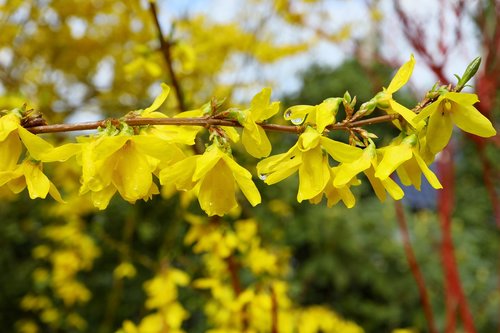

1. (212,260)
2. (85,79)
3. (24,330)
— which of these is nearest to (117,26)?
(85,79)

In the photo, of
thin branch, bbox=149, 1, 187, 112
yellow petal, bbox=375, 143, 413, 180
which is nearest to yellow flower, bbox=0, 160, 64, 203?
yellow petal, bbox=375, 143, 413, 180

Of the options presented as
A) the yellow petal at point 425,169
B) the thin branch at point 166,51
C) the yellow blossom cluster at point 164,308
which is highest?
the yellow petal at point 425,169

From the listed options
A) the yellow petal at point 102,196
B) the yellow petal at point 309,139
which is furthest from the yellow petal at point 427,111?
the yellow petal at point 102,196

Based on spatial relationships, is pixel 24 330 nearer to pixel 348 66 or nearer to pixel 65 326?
pixel 65 326

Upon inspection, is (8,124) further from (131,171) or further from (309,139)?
(309,139)

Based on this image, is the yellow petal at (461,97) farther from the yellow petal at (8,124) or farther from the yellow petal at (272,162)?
the yellow petal at (8,124)

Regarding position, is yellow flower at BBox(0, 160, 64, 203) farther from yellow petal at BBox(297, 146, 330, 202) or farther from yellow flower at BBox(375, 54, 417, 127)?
yellow flower at BBox(375, 54, 417, 127)

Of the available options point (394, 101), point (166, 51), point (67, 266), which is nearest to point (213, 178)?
point (394, 101)

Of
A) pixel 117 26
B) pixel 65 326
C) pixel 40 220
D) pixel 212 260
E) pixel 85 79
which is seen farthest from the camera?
pixel 40 220
